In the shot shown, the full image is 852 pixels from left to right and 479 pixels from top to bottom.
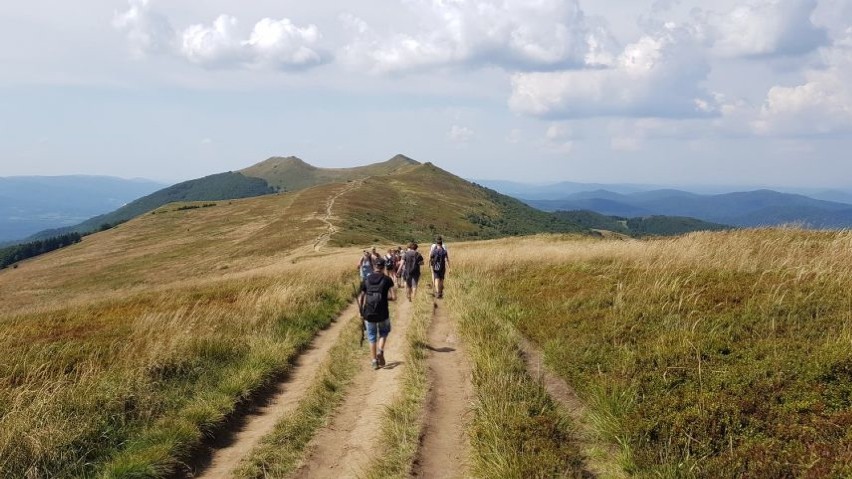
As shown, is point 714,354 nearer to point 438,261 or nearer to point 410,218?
point 438,261

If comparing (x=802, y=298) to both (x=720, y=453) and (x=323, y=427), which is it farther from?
(x=323, y=427)

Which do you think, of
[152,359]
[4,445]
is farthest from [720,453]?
[152,359]

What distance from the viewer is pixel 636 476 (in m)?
6.10

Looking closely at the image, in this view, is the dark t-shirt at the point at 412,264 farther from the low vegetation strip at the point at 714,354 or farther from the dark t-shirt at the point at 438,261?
the low vegetation strip at the point at 714,354

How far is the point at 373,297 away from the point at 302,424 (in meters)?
4.04

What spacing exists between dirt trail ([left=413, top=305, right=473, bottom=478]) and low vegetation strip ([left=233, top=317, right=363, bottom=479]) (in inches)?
71.8

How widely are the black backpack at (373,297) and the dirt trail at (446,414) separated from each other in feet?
5.21

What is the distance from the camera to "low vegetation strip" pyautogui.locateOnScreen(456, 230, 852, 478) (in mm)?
6277

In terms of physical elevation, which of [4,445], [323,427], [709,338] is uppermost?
[709,338]

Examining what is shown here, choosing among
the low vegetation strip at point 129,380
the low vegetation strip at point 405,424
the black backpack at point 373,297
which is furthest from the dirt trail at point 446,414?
the low vegetation strip at point 129,380

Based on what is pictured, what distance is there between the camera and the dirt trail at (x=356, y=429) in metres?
7.45

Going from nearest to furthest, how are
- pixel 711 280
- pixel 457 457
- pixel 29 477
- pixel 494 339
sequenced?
pixel 29 477 → pixel 457 457 → pixel 494 339 → pixel 711 280

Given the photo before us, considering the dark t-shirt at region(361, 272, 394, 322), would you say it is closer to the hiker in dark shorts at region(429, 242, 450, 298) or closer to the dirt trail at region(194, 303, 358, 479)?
the dirt trail at region(194, 303, 358, 479)

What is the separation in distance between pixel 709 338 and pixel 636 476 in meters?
3.86
